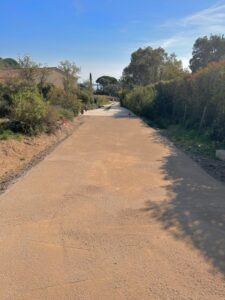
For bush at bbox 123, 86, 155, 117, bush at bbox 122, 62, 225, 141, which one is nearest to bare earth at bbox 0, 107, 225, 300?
bush at bbox 122, 62, 225, 141

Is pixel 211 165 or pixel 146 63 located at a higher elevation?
pixel 146 63

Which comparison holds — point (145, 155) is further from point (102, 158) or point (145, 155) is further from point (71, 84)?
point (71, 84)

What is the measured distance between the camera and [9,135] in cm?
971

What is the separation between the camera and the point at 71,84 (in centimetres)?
3125

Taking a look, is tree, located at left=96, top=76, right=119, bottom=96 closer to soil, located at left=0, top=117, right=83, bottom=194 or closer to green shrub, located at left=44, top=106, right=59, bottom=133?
green shrub, located at left=44, top=106, right=59, bottom=133

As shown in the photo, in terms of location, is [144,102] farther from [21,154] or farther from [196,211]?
[196,211]

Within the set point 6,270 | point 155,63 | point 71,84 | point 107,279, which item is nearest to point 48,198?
point 6,270

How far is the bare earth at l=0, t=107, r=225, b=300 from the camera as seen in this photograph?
2.94 m

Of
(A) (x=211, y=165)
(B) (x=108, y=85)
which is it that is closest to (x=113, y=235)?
(A) (x=211, y=165)

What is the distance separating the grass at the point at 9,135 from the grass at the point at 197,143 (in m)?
5.36

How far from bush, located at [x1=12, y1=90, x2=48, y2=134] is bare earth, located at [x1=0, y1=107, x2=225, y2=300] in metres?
4.03

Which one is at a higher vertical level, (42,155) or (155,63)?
(155,63)

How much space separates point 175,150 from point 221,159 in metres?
1.91

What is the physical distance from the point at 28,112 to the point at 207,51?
42.4 m
